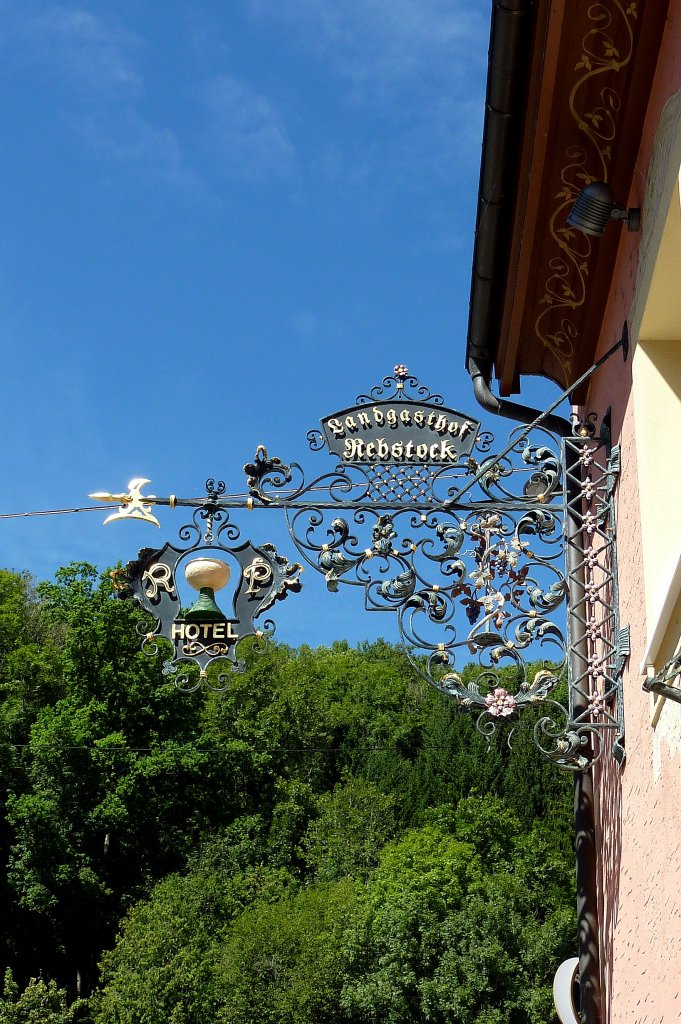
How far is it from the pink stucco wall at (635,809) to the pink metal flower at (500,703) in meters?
0.48

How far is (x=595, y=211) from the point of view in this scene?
440cm

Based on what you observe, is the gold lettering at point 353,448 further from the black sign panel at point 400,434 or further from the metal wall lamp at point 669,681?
the metal wall lamp at point 669,681

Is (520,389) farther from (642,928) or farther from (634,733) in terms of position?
(642,928)

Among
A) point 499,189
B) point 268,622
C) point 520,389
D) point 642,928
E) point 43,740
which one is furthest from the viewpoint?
point 43,740

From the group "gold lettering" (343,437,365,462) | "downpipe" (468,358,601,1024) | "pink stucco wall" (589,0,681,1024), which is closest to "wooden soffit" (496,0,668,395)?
"pink stucco wall" (589,0,681,1024)

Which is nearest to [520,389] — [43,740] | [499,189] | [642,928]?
[499,189]

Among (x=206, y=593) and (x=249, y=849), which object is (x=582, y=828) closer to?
(x=206, y=593)

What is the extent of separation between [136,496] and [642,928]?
2.95 metres

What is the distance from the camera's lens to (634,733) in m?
4.26

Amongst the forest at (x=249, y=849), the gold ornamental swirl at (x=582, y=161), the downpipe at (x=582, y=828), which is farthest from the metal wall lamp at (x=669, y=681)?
the forest at (x=249, y=849)

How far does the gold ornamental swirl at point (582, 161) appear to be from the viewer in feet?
13.4

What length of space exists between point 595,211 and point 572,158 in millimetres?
371

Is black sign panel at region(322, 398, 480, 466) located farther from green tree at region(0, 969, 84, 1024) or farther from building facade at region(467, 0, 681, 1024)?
green tree at region(0, 969, 84, 1024)

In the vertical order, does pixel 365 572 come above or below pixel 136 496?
below
